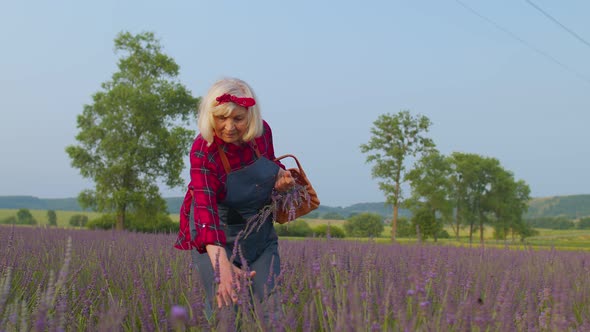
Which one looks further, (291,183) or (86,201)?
(86,201)

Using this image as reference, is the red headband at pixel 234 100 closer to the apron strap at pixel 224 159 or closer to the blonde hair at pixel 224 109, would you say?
the blonde hair at pixel 224 109

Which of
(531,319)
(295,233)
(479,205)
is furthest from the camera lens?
(479,205)

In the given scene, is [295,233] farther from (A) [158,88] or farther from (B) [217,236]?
(B) [217,236]

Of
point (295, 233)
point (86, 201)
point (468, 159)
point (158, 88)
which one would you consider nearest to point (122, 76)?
point (158, 88)

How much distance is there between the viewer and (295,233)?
110 ft

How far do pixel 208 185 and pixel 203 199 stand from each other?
0.09 meters

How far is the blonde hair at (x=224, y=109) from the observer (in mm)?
2672

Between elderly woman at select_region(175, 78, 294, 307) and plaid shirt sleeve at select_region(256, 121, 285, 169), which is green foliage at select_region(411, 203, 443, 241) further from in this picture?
elderly woman at select_region(175, 78, 294, 307)

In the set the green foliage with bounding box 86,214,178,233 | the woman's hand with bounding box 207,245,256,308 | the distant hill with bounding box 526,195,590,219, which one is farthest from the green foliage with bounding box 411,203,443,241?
the distant hill with bounding box 526,195,590,219

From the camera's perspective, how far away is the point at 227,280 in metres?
2.29

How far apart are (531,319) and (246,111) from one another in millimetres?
1649

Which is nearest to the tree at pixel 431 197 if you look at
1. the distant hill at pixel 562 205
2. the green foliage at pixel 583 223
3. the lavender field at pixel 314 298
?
the lavender field at pixel 314 298

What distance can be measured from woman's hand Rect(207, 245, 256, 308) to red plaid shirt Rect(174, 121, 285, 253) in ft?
0.39

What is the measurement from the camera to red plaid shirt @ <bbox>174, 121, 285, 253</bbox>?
257 cm
